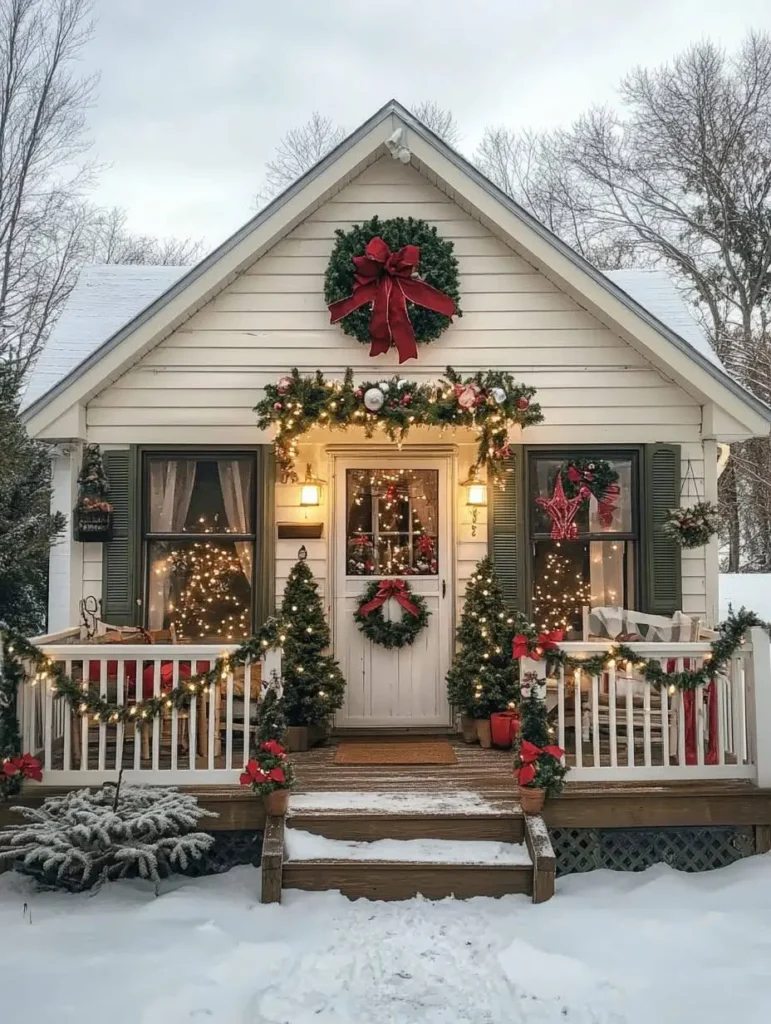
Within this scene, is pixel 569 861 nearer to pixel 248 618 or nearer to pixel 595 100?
pixel 248 618

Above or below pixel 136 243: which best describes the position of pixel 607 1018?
below

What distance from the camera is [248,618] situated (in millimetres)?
6445

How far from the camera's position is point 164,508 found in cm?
644

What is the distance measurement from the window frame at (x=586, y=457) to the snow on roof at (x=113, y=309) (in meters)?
0.97

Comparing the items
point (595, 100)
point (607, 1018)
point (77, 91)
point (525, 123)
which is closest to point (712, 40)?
point (595, 100)

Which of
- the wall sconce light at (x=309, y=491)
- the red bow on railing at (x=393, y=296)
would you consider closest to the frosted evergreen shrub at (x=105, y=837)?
the wall sconce light at (x=309, y=491)

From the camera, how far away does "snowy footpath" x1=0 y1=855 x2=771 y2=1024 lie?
3342 mm

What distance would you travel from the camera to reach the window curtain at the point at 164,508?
643cm

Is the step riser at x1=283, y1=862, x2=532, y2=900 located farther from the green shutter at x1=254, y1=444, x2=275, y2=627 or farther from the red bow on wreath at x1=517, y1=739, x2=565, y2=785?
the green shutter at x1=254, y1=444, x2=275, y2=627

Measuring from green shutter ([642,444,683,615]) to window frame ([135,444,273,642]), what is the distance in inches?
115

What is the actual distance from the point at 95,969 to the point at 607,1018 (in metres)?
2.17

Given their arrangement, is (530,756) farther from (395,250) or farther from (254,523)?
(395,250)

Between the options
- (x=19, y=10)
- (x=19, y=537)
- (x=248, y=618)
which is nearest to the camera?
(x=248, y=618)

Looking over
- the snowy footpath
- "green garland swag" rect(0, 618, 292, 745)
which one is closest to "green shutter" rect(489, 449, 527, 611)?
"green garland swag" rect(0, 618, 292, 745)
